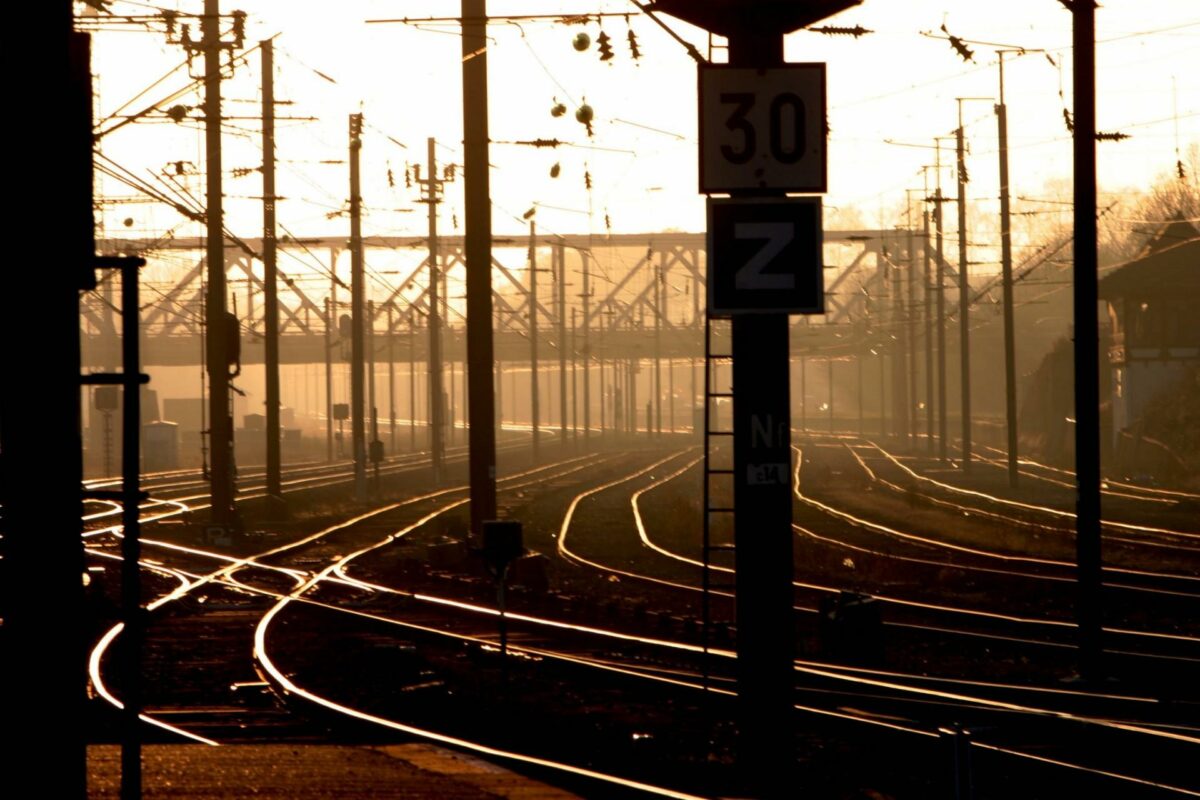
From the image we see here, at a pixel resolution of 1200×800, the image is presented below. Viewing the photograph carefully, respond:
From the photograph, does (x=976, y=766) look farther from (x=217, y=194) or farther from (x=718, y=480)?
(x=718, y=480)

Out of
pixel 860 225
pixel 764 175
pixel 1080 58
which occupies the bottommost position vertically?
pixel 764 175

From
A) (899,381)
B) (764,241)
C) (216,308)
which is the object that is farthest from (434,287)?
(899,381)

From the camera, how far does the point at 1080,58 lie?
16.3 metres

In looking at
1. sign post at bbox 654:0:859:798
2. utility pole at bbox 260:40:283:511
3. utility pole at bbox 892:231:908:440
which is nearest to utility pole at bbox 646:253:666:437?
utility pole at bbox 892:231:908:440

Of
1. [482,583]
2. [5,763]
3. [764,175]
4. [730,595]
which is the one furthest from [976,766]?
[482,583]

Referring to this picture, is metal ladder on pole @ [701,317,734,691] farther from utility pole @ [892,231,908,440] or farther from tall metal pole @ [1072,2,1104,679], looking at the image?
utility pole @ [892,231,908,440]

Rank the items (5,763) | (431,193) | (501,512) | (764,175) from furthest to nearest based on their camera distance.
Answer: (431,193) < (501,512) < (764,175) < (5,763)

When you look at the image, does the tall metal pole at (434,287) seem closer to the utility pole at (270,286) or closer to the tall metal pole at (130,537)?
the utility pole at (270,286)

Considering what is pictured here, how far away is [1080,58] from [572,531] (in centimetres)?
2030

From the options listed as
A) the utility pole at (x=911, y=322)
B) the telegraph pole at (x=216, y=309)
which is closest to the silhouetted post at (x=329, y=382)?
the utility pole at (x=911, y=322)

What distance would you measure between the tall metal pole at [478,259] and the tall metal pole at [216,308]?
7.75 meters

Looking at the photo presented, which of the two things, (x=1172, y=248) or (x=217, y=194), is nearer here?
(x=217, y=194)

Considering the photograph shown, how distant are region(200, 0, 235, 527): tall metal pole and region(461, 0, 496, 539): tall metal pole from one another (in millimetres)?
7750

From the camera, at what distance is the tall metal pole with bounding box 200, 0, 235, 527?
31.3 meters
